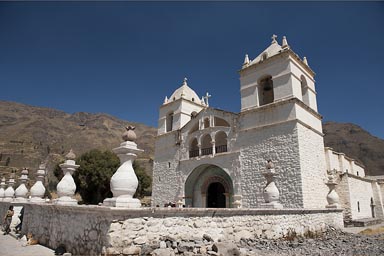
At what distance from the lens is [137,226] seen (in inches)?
184

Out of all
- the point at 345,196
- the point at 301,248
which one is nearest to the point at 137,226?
the point at 301,248

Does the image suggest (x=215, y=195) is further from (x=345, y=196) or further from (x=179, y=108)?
(x=345, y=196)

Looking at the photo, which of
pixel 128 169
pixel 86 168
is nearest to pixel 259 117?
pixel 128 169

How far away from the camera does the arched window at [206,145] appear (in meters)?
18.8

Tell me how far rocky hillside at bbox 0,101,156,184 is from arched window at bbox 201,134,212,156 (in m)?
58.0

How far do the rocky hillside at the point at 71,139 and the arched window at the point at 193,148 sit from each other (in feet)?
178

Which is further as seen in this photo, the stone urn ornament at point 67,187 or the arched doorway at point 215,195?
the arched doorway at point 215,195

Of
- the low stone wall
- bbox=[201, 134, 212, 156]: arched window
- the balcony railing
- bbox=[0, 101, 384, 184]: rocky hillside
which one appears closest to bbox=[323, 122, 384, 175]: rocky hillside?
bbox=[0, 101, 384, 184]: rocky hillside

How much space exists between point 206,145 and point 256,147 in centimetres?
535

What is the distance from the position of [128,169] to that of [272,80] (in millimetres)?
12946

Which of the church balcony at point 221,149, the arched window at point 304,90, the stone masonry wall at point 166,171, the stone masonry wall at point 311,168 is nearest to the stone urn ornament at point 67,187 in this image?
the stone masonry wall at point 311,168

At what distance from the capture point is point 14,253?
600 centimetres

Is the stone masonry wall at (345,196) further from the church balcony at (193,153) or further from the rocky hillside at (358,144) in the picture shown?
the rocky hillside at (358,144)

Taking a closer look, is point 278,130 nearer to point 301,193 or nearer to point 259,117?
point 259,117
